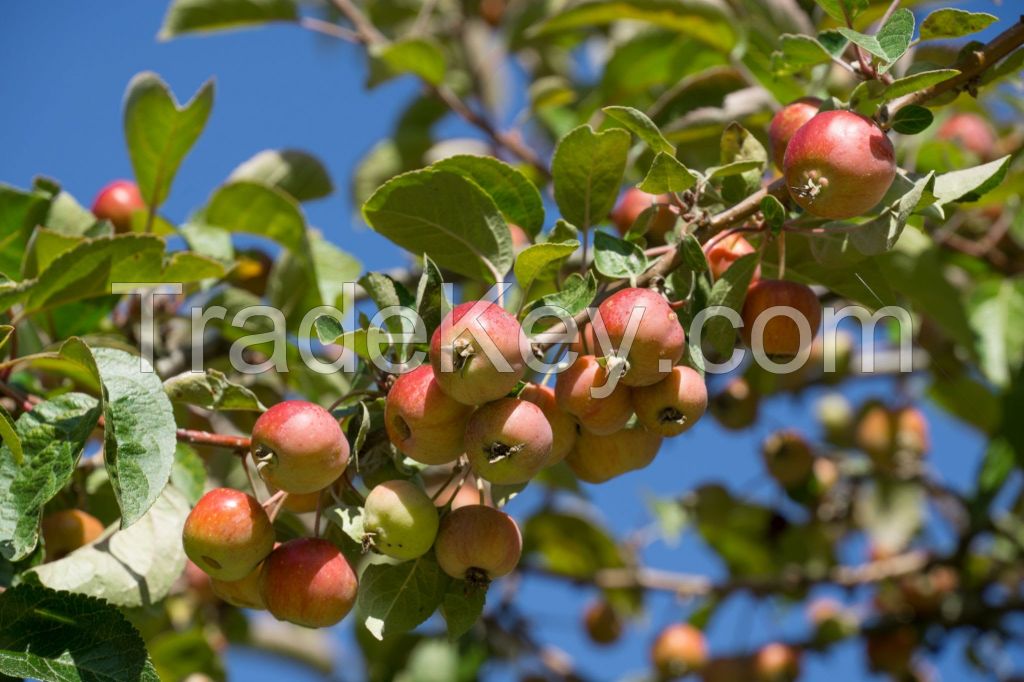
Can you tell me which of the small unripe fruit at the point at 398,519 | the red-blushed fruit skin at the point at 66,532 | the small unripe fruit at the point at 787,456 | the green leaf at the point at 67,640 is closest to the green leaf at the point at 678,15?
the small unripe fruit at the point at 787,456

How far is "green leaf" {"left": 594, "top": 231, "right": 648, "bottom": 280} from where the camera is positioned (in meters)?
1.45

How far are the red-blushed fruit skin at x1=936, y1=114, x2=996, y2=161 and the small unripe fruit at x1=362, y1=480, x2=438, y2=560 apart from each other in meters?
2.22

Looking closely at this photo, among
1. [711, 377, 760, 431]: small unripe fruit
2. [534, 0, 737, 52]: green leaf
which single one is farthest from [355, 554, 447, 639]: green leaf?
[711, 377, 760, 431]: small unripe fruit

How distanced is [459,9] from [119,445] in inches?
122

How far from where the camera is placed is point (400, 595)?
150cm

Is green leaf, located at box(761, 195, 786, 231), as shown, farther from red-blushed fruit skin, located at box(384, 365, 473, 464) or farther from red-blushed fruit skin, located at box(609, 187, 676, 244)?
red-blushed fruit skin, located at box(609, 187, 676, 244)

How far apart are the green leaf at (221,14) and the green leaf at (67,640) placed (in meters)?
1.85

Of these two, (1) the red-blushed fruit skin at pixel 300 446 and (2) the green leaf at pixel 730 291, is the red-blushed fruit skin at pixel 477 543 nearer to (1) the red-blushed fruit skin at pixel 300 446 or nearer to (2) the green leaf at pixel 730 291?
(1) the red-blushed fruit skin at pixel 300 446

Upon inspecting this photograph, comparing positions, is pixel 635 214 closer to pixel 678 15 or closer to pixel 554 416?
pixel 678 15

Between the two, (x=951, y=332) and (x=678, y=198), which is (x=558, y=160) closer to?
(x=678, y=198)

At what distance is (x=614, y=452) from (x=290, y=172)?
135 cm

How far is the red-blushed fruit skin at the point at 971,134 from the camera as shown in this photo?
3119mm

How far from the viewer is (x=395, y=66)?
3.00 meters

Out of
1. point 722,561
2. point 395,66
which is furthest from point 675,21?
point 722,561
